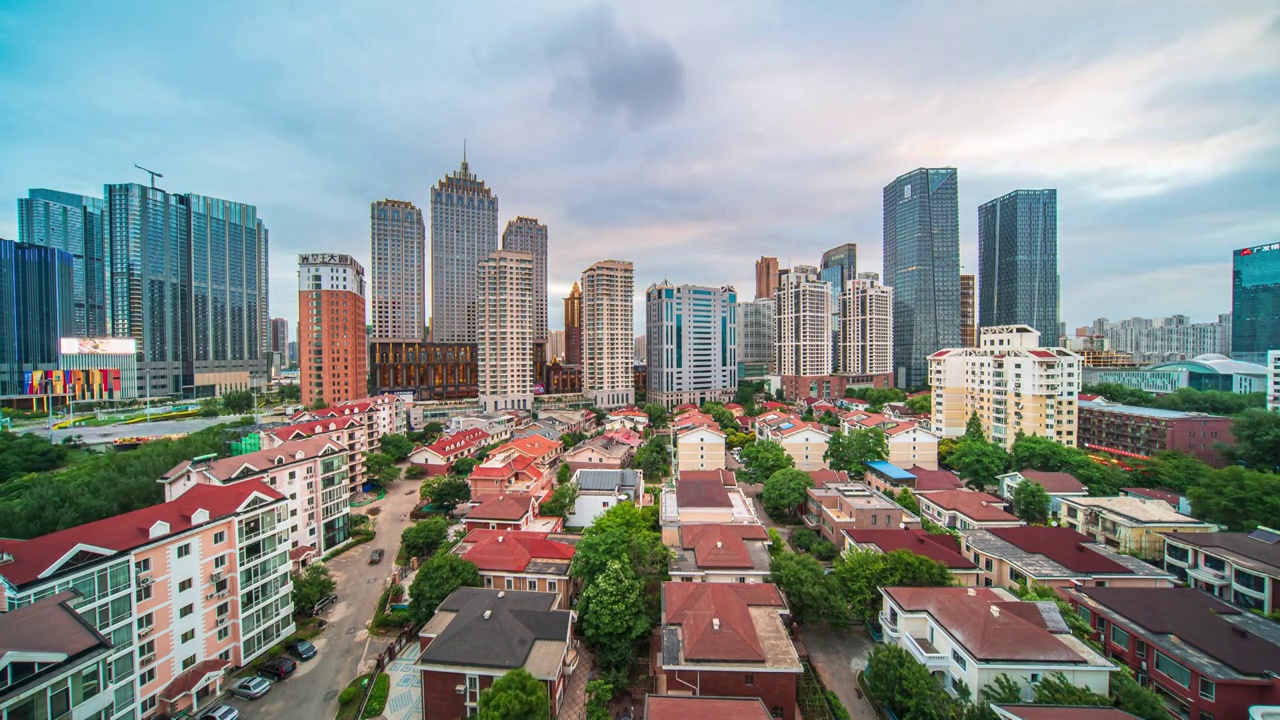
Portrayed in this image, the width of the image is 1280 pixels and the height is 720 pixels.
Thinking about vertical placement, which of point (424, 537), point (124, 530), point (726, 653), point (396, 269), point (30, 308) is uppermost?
point (396, 269)

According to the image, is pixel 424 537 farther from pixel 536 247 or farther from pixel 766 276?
pixel 766 276

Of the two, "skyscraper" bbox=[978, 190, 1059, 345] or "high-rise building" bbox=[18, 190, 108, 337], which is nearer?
"high-rise building" bbox=[18, 190, 108, 337]

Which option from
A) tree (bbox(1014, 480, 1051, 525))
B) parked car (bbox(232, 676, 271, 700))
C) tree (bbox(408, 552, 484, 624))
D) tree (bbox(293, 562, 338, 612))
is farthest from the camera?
tree (bbox(1014, 480, 1051, 525))

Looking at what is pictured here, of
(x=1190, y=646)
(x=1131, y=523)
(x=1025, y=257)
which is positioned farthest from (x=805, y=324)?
(x=1190, y=646)

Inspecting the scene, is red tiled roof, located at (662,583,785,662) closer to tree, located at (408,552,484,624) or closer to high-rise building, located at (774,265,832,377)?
tree, located at (408,552,484,624)

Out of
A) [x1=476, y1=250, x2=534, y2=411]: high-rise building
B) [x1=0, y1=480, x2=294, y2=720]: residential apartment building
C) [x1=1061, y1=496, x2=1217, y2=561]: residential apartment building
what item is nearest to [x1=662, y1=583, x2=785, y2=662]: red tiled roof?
[x1=0, y1=480, x2=294, y2=720]: residential apartment building

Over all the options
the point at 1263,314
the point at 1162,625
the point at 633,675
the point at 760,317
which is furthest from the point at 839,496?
the point at 760,317
